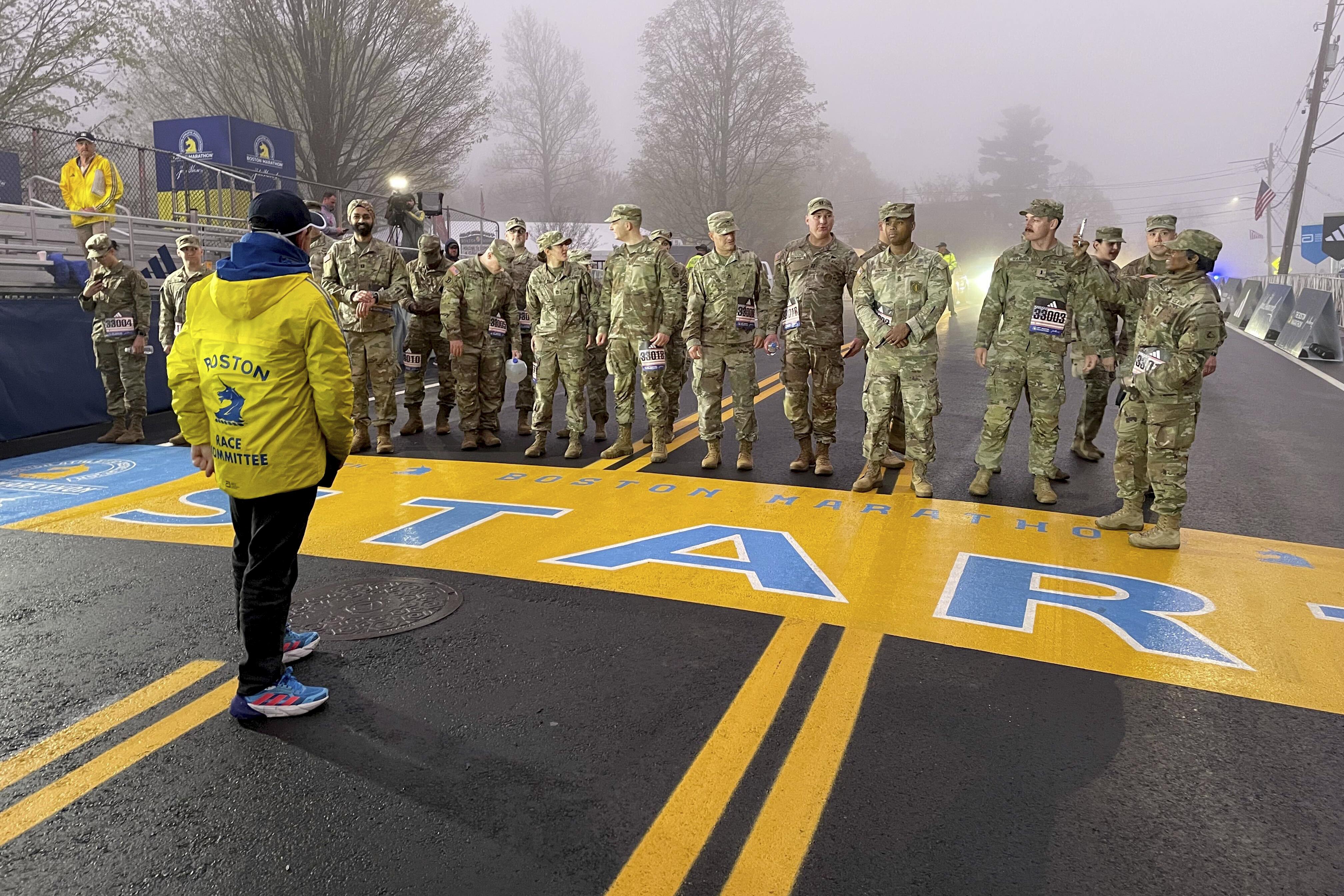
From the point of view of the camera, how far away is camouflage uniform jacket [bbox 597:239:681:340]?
25.8 ft

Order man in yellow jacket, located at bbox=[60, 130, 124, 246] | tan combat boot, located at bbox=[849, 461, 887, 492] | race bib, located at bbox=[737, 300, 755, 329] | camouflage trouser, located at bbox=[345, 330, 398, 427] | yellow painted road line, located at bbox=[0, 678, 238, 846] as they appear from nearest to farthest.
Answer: yellow painted road line, located at bbox=[0, 678, 238, 846] → tan combat boot, located at bbox=[849, 461, 887, 492] → race bib, located at bbox=[737, 300, 755, 329] → camouflage trouser, located at bbox=[345, 330, 398, 427] → man in yellow jacket, located at bbox=[60, 130, 124, 246]

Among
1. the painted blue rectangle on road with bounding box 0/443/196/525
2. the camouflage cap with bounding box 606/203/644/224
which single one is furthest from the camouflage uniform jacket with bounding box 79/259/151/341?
the camouflage cap with bounding box 606/203/644/224

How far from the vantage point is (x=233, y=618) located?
4.29 m

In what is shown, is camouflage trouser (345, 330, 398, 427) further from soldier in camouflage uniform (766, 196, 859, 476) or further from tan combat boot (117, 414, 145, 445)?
soldier in camouflage uniform (766, 196, 859, 476)

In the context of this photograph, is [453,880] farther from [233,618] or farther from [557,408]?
[557,408]

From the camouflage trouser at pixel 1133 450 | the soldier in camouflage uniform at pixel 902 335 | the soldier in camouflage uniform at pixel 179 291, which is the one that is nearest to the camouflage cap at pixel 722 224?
the soldier in camouflage uniform at pixel 902 335

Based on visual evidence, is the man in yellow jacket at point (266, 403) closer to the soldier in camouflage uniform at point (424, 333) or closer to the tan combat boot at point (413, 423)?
the soldier in camouflage uniform at point (424, 333)

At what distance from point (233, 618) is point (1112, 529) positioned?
5.53m

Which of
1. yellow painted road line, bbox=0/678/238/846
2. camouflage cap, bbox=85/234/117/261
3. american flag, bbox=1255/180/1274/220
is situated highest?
american flag, bbox=1255/180/1274/220

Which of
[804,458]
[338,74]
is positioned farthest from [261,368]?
[338,74]

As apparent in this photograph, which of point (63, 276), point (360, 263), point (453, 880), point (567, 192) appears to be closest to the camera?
point (453, 880)

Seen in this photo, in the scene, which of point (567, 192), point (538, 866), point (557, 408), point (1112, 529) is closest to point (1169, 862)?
point (538, 866)

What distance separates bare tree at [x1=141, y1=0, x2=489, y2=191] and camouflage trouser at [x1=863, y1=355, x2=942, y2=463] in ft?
76.6

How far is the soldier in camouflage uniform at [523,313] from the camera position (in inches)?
364
